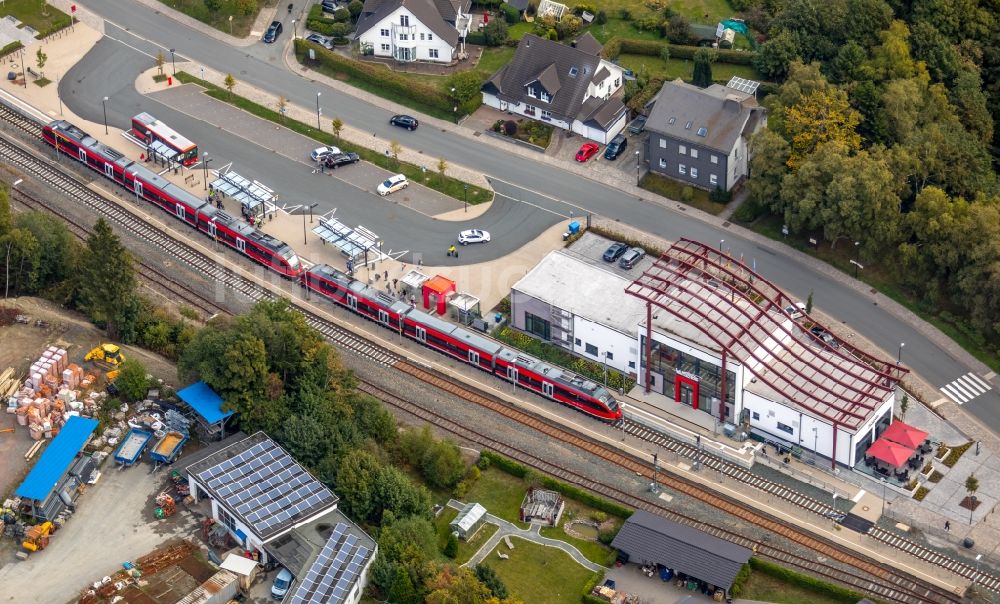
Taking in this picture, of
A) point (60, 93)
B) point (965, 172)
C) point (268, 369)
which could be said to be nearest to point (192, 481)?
point (268, 369)

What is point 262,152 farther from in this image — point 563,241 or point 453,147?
point 563,241

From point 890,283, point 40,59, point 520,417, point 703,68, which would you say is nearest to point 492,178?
point 703,68

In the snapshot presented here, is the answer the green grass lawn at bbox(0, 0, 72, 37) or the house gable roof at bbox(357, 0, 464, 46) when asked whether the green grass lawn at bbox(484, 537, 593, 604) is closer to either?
the house gable roof at bbox(357, 0, 464, 46)

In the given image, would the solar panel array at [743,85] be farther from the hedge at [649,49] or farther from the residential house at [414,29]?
the residential house at [414,29]

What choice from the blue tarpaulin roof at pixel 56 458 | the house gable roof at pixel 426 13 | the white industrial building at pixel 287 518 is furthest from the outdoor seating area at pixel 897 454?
the house gable roof at pixel 426 13

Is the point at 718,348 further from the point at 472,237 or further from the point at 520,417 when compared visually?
the point at 472,237

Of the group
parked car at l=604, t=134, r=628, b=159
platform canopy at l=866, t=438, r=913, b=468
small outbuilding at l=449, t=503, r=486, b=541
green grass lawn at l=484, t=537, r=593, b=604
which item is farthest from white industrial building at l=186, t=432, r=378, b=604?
parked car at l=604, t=134, r=628, b=159
